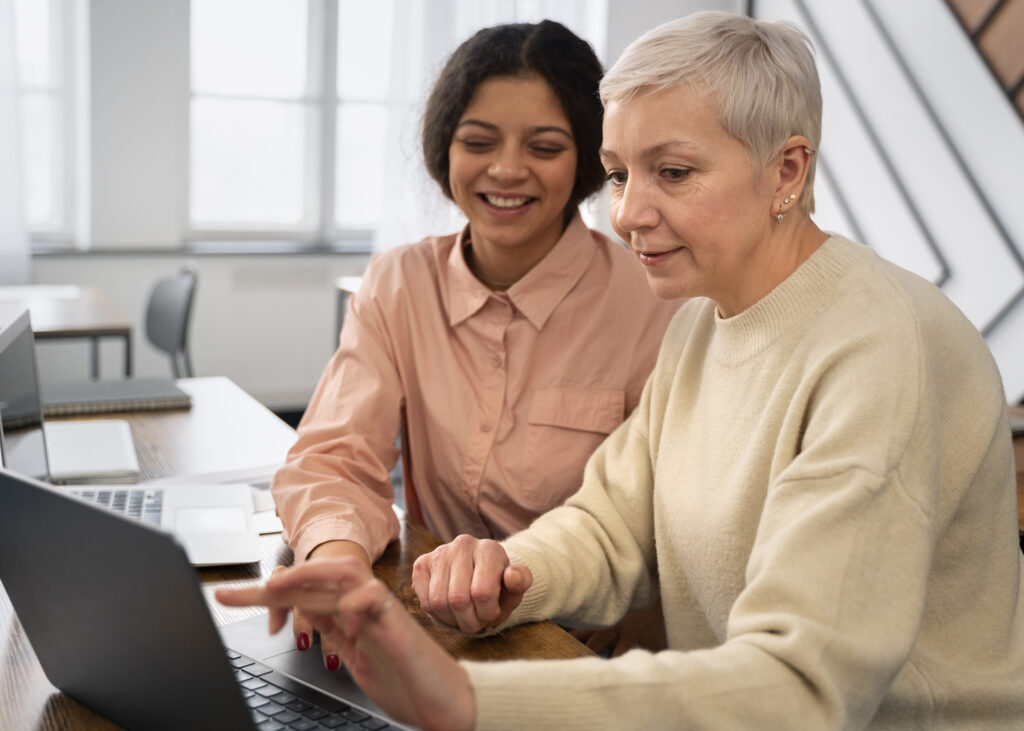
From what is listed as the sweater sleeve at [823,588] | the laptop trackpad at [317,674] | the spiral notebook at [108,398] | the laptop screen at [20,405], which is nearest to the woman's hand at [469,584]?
the laptop trackpad at [317,674]

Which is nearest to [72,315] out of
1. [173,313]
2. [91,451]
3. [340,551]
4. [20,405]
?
[173,313]

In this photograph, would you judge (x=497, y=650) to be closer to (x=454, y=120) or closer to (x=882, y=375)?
(x=882, y=375)

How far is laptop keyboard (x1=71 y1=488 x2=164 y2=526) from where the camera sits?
1421 millimetres

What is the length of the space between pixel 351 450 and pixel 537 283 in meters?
0.40

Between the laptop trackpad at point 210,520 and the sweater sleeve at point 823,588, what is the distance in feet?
2.36

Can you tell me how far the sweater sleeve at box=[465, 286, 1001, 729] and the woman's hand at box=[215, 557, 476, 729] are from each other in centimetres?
3

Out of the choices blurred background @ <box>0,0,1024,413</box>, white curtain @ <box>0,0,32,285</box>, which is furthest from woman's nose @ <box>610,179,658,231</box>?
white curtain @ <box>0,0,32,285</box>

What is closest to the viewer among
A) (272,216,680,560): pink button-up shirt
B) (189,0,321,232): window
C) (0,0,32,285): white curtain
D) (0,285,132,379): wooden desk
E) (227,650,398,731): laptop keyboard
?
(227,650,398,731): laptop keyboard

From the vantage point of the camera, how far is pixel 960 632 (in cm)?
99

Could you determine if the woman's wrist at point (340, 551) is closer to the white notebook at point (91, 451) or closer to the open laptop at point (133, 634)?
the open laptop at point (133, 634)

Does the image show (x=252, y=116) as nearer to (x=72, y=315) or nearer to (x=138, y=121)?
(x=138, y=121)

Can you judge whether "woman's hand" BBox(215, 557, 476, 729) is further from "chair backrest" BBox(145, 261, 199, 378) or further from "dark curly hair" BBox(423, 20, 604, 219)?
"chair backrest" BBox(145, 261, 199, 378)

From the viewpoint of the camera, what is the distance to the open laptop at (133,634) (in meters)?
0.70

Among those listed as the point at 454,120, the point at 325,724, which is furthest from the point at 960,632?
the point at 454,120
